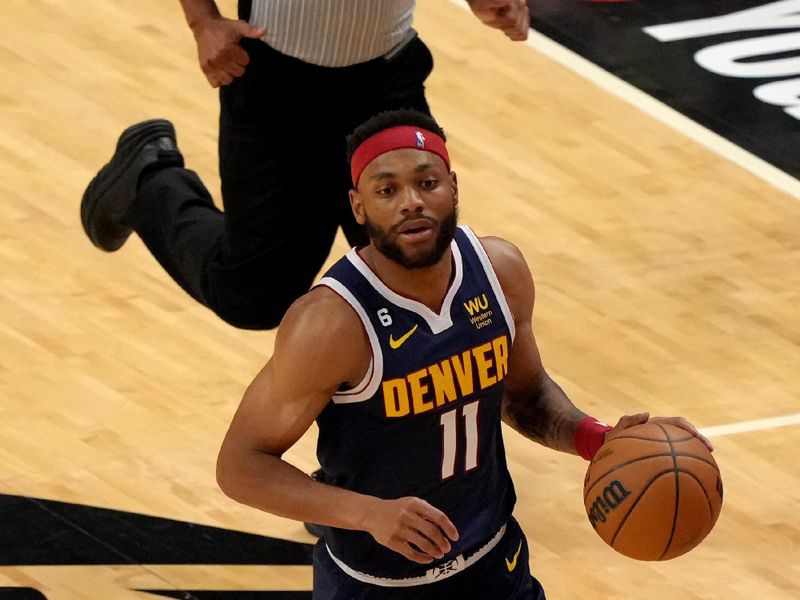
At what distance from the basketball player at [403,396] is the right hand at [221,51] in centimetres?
94

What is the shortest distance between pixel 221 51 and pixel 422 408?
142cm

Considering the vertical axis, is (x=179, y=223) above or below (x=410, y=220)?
below

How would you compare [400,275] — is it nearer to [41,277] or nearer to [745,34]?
[41,277]

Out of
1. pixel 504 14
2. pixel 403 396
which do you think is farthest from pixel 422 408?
pixel 504 14

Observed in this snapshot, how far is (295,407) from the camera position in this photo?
4387mm

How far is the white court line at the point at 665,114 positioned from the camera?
8.79m

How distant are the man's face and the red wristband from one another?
1.90 feet

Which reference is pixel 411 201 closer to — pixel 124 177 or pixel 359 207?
pixel 359 207

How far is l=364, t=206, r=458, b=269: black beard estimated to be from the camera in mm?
4375

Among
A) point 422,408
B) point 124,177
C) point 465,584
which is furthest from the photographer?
point 124,177

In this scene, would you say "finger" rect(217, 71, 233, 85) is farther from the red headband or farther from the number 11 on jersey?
the number 11 on jersey

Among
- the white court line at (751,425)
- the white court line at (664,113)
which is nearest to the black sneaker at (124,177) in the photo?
the white court line at (751,425)

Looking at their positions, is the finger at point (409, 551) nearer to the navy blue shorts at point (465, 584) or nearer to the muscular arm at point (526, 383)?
Answer: the navy blue shorts at point (465, 584)

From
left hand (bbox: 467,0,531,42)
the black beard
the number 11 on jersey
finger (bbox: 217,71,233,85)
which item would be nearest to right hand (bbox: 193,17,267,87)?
finger (bbox: 217,71,233,85)
